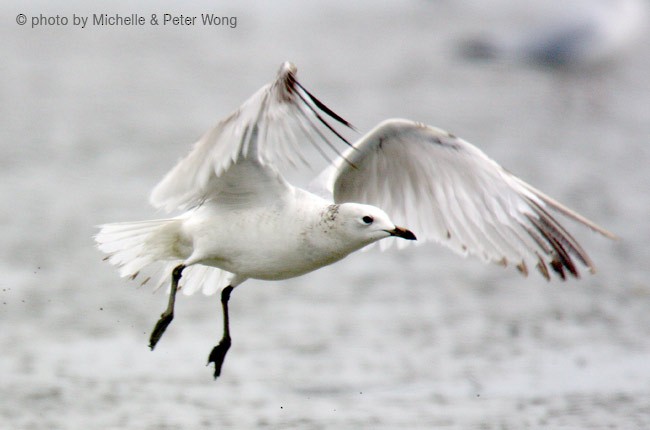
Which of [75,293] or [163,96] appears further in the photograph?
[163,96]

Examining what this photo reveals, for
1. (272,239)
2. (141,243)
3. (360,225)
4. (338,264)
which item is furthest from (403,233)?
(338,264)

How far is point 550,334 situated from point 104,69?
26.9 ft

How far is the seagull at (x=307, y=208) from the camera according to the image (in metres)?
5.66

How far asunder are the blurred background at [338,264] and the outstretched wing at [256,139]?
1.72 metres

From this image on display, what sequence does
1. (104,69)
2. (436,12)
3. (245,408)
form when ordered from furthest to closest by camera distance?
(436,12) < (104,69) < (245,408)

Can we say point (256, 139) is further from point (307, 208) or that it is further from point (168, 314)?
point (168, 314)

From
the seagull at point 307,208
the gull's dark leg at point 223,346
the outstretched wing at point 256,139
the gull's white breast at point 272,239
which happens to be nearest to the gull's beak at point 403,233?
the seagull at point 307,208

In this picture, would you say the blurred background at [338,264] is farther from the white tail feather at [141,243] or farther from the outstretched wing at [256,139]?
the outstretched wing at [256,139]

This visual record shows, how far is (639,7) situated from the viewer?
17812 mm

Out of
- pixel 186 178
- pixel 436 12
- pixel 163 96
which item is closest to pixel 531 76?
pixel 436 12

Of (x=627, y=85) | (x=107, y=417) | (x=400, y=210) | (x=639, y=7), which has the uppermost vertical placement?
(x=639, y=7)

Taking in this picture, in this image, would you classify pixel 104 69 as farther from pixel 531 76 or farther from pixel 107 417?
pixel 107 417

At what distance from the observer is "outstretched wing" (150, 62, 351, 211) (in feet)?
17.7

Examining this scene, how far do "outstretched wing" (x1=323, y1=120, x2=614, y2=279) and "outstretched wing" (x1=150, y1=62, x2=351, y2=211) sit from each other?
850 millimetres
